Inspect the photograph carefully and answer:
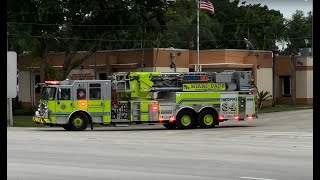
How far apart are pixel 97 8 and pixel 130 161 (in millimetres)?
23468

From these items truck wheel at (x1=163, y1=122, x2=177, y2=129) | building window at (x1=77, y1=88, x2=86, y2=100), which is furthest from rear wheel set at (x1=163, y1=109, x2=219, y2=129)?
building window at (x1=77, y1=88, x2=86, y2=100)

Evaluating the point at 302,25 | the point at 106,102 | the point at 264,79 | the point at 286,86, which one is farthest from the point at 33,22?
the point at 302,25

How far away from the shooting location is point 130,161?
1266 cm

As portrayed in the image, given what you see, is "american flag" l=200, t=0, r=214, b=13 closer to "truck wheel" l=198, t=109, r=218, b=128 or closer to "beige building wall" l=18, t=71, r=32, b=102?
"truck wheel" l=198, t=109, r=218, b=128

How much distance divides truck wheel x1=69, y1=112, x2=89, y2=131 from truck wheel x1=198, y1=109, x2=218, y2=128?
18.6ft

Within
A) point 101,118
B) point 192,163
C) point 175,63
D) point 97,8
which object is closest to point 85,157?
point 192,163

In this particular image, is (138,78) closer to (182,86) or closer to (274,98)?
(182,86)

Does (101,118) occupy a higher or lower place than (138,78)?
lower

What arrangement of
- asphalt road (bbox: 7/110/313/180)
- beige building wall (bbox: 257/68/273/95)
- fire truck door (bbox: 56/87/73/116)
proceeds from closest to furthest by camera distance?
asphalt road (bbox: 7/110/313/180) < fire truck door (bbox: 56/87/73/116) < beige building wall (bbox: 257/68/273/95)

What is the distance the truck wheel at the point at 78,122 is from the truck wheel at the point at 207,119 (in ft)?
18.6

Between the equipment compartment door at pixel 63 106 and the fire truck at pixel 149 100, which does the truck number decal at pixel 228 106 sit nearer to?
the fire truck at pixel 149 100

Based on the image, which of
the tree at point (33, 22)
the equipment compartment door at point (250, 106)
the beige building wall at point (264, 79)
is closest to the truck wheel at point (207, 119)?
the equipment compartment door at point (250, 106)

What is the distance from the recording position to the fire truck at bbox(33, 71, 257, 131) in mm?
27828

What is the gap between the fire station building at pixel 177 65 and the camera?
4372cm
